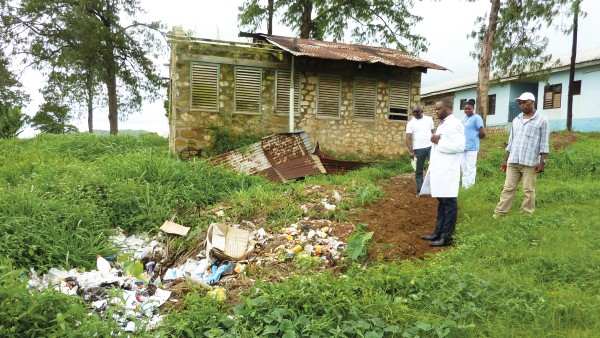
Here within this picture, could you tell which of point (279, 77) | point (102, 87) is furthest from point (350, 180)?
point (102, 87)

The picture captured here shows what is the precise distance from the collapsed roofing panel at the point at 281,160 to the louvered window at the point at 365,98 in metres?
2.44

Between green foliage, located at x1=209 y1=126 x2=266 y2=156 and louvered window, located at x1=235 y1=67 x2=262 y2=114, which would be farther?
louvered window, located at x1=235 y1=67 x2=262 y2=114

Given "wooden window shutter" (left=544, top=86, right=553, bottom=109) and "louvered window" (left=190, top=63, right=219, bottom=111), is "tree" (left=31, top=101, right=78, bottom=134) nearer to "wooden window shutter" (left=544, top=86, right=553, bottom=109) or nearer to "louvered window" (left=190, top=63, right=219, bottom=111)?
"louvered window" (left=190, top=63, right=219, bottom=111)

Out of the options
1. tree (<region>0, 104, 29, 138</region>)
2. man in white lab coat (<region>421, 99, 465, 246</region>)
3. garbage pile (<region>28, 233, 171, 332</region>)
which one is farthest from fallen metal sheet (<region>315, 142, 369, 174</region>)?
tree (<region>0, 104, 29, 138</region>)

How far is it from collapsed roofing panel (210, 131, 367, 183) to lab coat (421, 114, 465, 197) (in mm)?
4278

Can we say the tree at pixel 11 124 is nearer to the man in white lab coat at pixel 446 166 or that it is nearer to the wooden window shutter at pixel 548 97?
the man in white lab coat at pixel 446 166

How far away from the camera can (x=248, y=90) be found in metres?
11.2

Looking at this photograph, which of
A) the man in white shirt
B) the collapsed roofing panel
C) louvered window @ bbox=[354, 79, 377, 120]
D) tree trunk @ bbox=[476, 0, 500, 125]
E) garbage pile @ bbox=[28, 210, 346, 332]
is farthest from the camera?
tree trunk @ bbox=[476, 0, 500, 125]

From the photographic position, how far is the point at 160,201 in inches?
265

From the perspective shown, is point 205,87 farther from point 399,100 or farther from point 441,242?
point 441,242

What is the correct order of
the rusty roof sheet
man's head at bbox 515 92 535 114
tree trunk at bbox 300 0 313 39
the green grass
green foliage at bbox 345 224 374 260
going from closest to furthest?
the green grass, green foliage at bbox 345 224 374 260, man's head at bbox 515 92 535 114, the rusty roof sheet, tree trunk at bbox 300 0 313 39

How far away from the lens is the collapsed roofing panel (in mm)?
9375

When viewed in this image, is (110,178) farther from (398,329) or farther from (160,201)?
(398,329)

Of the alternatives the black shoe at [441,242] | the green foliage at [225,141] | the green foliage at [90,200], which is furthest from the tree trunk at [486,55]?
the black shoe at [441,242]
